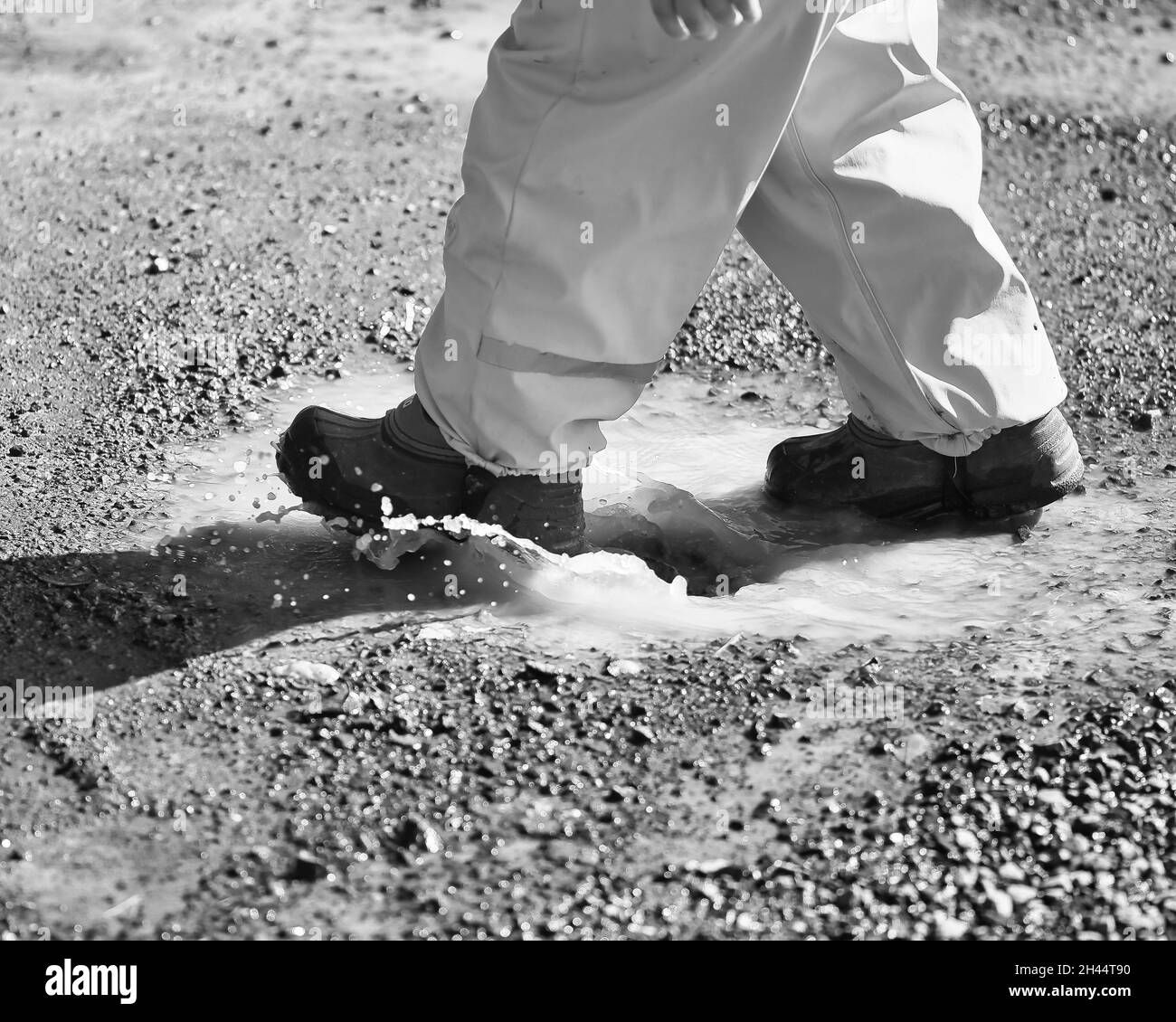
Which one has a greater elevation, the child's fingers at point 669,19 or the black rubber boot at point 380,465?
the child's fingers at point 669,19

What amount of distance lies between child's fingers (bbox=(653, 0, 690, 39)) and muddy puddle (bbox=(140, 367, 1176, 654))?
877mm

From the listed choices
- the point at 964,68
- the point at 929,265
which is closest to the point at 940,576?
the point at 929,265

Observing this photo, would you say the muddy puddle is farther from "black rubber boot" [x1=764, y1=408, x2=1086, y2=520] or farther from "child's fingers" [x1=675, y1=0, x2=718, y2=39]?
"child's fingers" [x1=675, y1=0, x2=718, y2=39]

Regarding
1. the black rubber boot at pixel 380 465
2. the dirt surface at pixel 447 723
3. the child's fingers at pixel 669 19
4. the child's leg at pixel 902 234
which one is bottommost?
the dirt surface at pixel 447 723

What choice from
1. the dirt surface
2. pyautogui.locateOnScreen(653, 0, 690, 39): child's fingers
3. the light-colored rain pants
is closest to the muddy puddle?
the dirt surface

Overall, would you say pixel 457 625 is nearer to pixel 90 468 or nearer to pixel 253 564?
pixel 253 564

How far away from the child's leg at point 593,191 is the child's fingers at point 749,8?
0.04 m

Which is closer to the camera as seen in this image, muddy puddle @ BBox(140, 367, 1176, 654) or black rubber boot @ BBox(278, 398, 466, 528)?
muddy puddle @ BBox(140, 367, 1176, 654)

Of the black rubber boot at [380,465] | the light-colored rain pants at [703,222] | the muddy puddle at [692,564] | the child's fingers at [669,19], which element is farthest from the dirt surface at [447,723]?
the child's fingers at [669,19]

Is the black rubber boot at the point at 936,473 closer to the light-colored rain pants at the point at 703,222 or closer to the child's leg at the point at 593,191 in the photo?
the light-colored rain pants at the point at 703,222

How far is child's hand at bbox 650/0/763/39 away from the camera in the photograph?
215 centimetres

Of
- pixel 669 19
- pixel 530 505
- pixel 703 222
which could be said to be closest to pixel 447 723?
pixel 530 505

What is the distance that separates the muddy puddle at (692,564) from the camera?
247 centimetres

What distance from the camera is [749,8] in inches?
85.6
